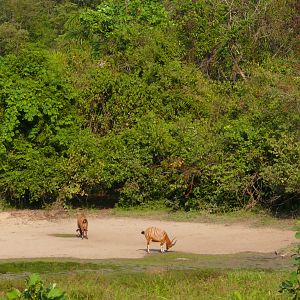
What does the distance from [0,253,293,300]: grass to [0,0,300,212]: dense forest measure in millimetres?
6244

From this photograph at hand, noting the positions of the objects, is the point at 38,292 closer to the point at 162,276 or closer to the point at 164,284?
the point at 164,284

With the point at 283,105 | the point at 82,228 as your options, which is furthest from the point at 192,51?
the point at 82,228

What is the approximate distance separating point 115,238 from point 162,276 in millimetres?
6703

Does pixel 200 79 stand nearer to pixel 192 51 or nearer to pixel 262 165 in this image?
pixel 192 51

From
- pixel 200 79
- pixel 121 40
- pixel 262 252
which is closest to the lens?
pixel 262 252

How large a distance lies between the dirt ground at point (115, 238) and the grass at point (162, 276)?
32.7 inches

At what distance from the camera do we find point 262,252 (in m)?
18.7

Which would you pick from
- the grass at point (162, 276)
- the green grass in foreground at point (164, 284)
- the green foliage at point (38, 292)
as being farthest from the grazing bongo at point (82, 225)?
the green foliage at point (38, 292)

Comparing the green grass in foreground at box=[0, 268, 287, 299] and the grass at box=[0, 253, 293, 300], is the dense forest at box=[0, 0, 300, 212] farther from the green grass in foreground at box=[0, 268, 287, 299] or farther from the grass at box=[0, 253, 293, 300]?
the green grass in foreground at box=[0, 268, 287, 299]

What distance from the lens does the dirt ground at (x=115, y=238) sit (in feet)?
61.3

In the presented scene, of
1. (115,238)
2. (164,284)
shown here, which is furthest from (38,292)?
(115,238)

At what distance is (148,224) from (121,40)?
1136cm

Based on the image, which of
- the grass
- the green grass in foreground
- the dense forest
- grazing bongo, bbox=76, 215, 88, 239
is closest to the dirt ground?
grazing bongo, bbox=76, 215, 88, 239

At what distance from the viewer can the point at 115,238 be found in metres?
20.7
